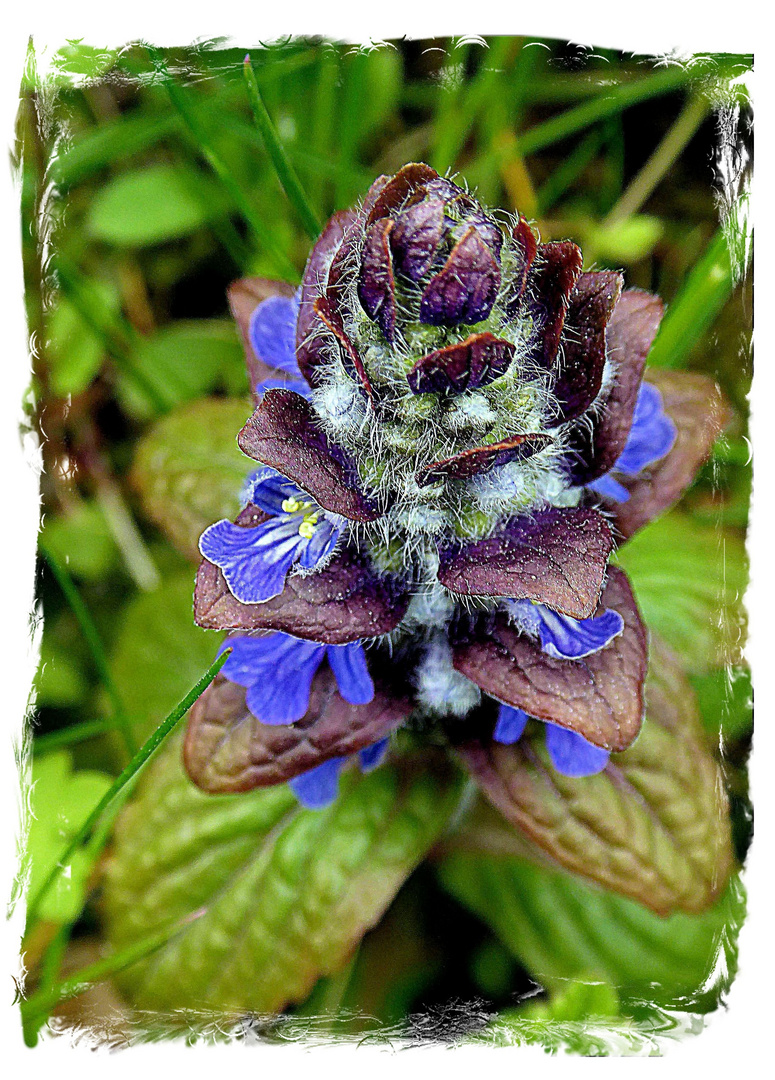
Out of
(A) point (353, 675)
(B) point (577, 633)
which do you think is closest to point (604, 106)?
(B) point (577, 633)

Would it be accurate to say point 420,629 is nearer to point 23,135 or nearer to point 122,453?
point 23,135

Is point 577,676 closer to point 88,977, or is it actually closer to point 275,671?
point 275,671

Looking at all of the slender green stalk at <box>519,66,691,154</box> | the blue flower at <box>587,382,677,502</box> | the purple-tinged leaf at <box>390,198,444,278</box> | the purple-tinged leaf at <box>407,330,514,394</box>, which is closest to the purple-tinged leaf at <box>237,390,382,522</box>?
the purple-tinged leaf at <box>407,330,514,394</box>

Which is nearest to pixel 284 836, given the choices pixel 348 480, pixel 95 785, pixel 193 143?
pixel 95 785

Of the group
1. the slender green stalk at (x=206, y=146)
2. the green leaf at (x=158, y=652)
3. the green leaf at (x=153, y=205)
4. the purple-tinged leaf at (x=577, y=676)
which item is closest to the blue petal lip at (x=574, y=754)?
the purple-tinged leaf at (x=577, y=676)

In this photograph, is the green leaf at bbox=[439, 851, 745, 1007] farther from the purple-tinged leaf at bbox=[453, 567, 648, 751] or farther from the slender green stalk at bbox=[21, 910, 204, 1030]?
the purple-tinged leaf at bbox=[453, 567, 648, 751]

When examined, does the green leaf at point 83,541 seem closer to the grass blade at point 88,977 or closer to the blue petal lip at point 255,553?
the grass blade at point 88,977

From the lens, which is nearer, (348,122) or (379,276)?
(379,276)
